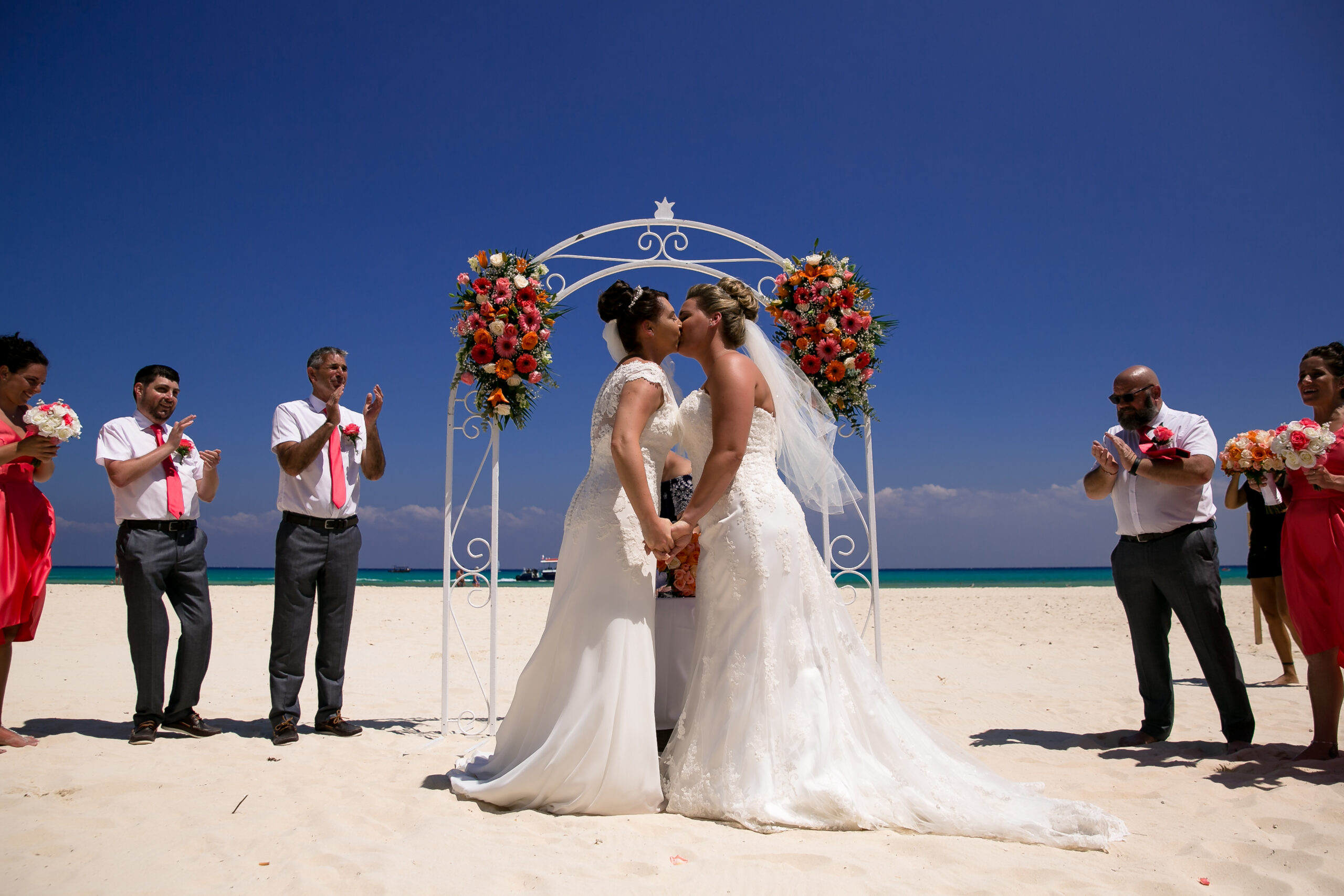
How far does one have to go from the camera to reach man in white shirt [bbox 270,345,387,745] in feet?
17.0

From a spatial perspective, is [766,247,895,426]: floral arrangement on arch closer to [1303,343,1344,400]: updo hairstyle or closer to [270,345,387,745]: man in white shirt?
[1303,343,1344,400]: updo hairstyle

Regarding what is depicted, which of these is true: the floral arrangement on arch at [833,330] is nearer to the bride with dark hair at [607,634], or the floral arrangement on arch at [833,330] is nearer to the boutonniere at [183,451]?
the bride with dark hair at [607,634]

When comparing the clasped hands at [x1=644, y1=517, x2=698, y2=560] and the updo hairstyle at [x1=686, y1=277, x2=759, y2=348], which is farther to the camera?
the updo hairstyle at [x1=686, y1=277, x2=759, y2=348]

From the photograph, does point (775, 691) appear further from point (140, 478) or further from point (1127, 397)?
point (140, 478)

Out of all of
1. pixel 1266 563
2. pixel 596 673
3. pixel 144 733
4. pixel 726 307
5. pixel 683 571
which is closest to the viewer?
pixel 596 673

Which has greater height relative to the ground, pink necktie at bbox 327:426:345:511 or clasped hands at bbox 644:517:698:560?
pink necktie at bbox 327:426:345:511

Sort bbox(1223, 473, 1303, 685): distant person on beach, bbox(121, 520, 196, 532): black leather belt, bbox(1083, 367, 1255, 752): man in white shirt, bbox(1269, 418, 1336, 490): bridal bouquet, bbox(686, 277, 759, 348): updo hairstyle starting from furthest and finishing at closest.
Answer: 1. bbox(1223, 473, 1303, 685): distant person on beach
2. bbox(121, 520, 196, 532): black leather belt
3. bbox(1083, 367, 1255, 752): man in white shirt
4. bbox(686, 277, 759, 348): updo hairstyle
5. bbox(1269, 418, 1336, 490): bridal bouquet

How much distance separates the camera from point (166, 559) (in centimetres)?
514

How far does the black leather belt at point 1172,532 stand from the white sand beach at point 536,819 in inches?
51.6

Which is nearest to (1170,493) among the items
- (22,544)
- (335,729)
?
(335,729)

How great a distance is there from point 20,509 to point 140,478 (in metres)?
0.66

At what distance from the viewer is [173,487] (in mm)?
5188

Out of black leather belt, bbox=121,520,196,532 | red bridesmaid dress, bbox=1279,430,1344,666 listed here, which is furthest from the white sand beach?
black leather belt, bbox=121,520,196,532

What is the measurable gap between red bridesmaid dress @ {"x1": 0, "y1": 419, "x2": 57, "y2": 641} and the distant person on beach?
9095 millimetres
